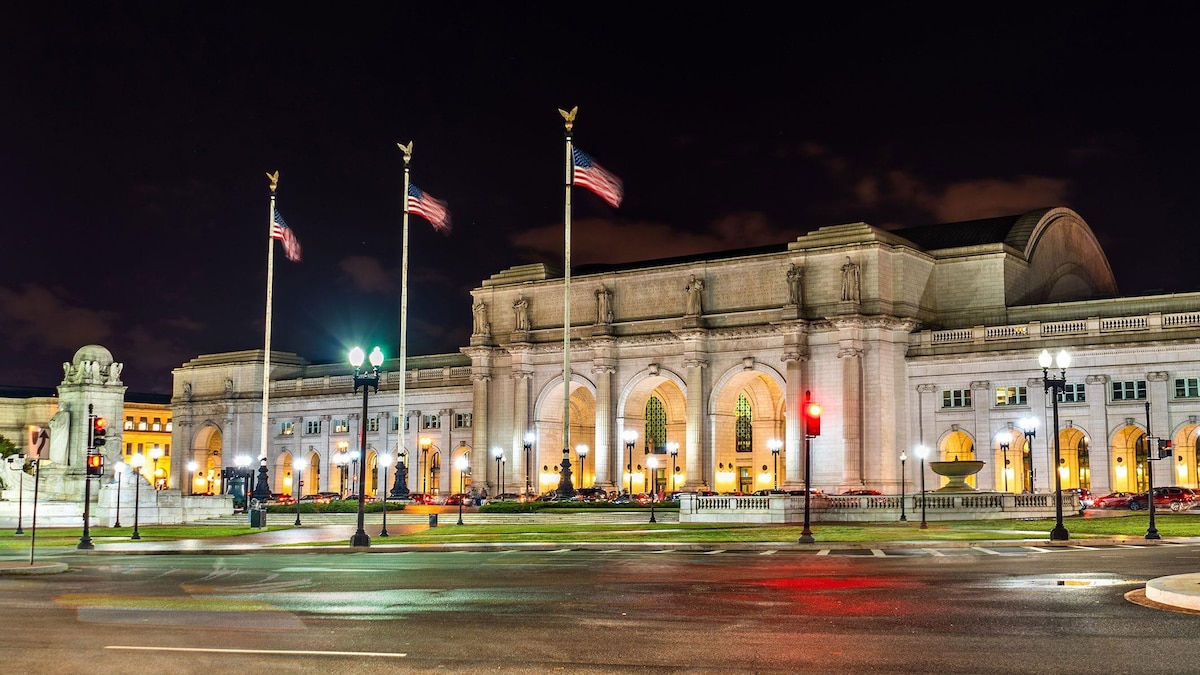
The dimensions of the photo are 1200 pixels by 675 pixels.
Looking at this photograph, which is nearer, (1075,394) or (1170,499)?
(1170,499)

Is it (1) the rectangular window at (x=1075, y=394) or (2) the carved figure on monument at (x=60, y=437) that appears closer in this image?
(2) the carved figure on monument at (x=60, y=437)

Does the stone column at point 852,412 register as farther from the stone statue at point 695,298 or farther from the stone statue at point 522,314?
the stone statue at point 522,314

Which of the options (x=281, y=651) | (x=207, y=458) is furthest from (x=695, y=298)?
(x=281, y=651)

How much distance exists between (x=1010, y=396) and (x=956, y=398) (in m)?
4.10

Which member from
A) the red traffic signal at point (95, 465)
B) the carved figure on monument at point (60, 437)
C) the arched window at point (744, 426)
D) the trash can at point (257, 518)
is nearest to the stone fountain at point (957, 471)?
the trash can at point (257, 518)

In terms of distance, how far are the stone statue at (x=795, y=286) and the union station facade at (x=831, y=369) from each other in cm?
15

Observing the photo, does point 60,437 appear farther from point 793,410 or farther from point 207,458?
point 207,458

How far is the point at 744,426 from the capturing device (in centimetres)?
12281

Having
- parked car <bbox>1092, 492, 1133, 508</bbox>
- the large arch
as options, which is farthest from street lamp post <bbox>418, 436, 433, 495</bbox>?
parked car <bbox>1092, 492, 1133, 508</bbox>

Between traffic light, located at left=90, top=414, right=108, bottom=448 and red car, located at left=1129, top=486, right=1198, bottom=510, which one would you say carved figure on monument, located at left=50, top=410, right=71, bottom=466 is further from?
red car, located at left=1129, top=486, right=1198, bottom=510

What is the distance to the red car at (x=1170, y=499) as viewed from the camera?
75938 millimetres

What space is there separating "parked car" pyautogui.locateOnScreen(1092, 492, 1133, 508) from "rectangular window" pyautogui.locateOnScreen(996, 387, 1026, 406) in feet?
49.3

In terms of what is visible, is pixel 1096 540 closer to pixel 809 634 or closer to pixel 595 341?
pixel 809 634

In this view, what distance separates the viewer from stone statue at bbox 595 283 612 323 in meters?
115
